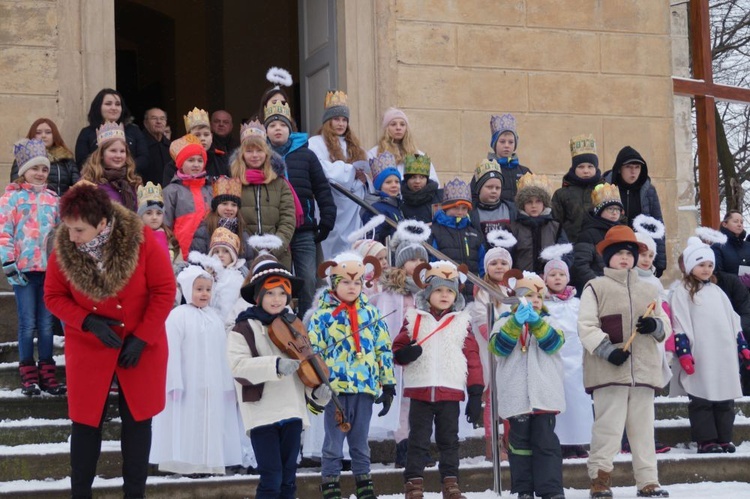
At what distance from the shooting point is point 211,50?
17.5 meters

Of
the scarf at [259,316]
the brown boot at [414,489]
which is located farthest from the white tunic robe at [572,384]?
the scarf at [259,316]

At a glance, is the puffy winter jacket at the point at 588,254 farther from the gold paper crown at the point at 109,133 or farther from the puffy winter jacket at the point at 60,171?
the puffy winter jacket at the point at 60,171

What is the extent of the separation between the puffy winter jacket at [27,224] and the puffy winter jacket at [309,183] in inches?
68.0

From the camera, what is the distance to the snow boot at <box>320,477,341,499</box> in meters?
7.93

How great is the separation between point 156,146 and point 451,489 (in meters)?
4.50

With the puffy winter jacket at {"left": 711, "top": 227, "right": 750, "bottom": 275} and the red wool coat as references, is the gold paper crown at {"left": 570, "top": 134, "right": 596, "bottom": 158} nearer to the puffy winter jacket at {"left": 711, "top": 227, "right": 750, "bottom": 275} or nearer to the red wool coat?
the puffy winter jacket at {"left": 711, "top": 227, "right": 750, "bottom": 275}

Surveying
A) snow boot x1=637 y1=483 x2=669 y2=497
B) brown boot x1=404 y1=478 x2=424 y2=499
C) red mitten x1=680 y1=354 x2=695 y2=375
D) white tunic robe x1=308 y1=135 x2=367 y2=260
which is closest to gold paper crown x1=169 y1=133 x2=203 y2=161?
white tunic robe x1=308 y1=135 x2=367 y2=260

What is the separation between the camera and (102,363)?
23.1ft

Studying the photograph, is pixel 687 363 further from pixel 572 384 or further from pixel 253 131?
pixel 253 131

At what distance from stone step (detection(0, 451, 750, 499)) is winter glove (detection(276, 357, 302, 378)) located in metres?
1.04

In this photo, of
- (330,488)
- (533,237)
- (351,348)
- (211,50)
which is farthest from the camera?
(211,50)

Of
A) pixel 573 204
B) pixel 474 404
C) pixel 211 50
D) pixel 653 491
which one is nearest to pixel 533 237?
pixel 573 204

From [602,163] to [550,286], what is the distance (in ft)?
12.9

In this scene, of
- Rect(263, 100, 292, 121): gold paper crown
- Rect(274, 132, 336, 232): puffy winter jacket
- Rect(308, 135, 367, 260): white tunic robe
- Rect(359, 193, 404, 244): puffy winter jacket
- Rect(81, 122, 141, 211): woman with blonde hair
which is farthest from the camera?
Rect(308, 135, 367, 260): white tunic robe
